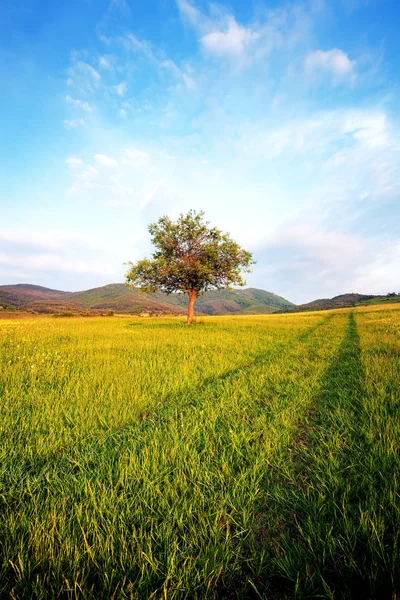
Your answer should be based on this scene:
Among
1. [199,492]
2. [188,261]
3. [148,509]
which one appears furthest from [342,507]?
[188,261]

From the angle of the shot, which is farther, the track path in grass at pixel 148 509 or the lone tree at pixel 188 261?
the lone tree at pixel 188 261

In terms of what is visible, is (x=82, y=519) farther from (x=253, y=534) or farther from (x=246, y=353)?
(x=246, y=353)

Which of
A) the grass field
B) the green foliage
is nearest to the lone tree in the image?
the green foliage

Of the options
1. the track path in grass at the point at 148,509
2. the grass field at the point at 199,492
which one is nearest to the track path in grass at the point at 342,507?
the grass field at the point at 199,492

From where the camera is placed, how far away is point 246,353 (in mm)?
10320

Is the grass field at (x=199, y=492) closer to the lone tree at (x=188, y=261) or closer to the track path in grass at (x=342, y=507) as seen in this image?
the track path in grass at (x=342, y=507)

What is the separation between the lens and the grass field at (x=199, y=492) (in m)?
1.68

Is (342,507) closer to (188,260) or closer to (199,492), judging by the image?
(199,492)

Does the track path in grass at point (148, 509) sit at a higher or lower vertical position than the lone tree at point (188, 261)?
lower

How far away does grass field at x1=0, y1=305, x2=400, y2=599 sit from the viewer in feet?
5.52

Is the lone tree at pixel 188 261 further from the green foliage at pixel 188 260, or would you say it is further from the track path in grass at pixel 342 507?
the track path in grass at pixel 342 507

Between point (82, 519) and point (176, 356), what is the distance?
23.2 feet

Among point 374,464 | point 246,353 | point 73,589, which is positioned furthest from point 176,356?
point 73,589

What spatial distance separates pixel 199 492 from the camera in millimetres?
2424
